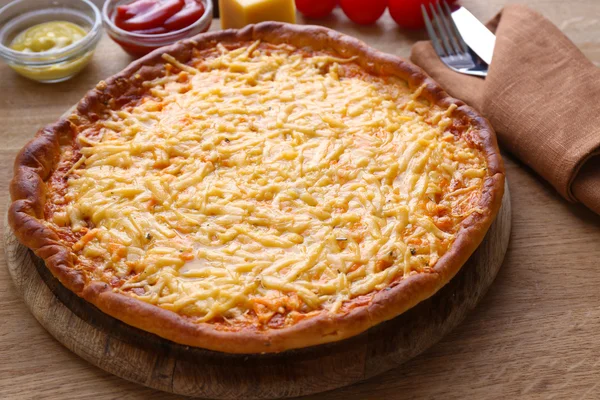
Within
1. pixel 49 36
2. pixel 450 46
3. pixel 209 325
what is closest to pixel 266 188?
pixel 209 325

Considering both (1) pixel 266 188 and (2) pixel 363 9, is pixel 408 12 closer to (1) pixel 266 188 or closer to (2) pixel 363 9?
(2) pixel 363 9

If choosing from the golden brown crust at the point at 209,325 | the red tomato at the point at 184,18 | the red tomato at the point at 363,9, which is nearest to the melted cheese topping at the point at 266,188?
the golden brown crust at the point at 209,325

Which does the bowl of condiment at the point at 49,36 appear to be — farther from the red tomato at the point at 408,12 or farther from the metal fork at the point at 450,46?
the metal fork at the point at 450,46

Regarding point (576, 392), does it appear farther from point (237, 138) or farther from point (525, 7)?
point (525, 7)

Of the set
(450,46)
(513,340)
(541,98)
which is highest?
(541,98)

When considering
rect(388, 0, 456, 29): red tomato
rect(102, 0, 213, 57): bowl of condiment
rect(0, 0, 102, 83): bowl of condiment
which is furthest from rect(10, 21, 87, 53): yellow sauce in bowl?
rect(388, 0, 456, 29): red tomato

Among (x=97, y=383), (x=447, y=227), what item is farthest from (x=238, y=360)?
(x=447, y=227)
